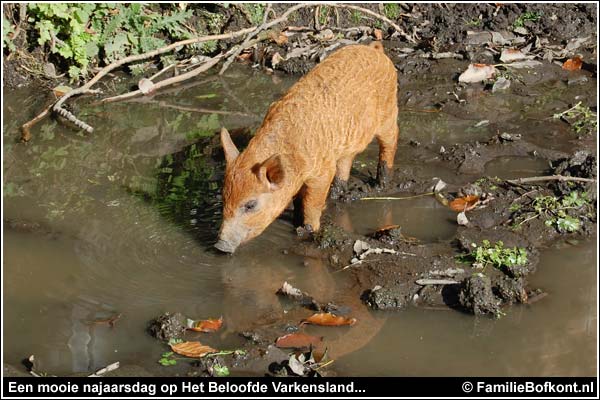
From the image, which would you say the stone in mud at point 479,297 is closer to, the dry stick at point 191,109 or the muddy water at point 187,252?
the muddy water at point 187,252

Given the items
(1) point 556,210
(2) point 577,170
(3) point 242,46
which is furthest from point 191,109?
(1) point 556,210

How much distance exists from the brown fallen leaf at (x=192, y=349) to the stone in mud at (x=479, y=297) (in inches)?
73.8

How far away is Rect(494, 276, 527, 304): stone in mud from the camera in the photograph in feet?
21.0

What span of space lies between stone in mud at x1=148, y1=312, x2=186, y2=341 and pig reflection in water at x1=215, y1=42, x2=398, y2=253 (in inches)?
36.3

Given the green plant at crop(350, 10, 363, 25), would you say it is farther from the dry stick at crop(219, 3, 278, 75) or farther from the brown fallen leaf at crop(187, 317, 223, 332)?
the brown fallen leaf at crop(187, 317, 223, 332)

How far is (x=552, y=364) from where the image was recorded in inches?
231

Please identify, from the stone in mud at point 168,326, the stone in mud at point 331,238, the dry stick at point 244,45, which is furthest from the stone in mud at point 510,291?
the dry stick at point 244,45

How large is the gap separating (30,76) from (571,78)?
683 centimetres

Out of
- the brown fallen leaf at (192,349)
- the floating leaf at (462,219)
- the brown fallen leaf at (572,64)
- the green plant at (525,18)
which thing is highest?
the green plant at (525,18)

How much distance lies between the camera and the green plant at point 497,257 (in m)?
6.84

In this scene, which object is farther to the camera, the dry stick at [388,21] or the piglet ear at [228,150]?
the dry stick at [388,21]

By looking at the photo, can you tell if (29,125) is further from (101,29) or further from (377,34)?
(377,34)

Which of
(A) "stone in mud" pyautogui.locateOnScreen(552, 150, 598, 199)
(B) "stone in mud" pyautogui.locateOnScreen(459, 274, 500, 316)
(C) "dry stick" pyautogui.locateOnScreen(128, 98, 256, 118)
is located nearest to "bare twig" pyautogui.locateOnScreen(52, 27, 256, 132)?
(C) "dry stick" pyautogui.locateOnScreen(128, 98, 256, 118)

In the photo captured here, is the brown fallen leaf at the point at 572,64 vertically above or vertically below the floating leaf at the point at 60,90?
above
